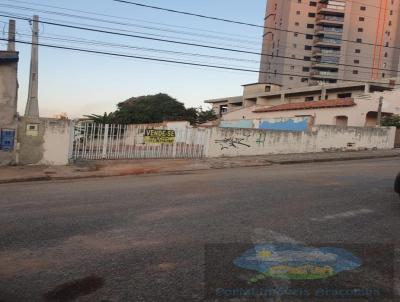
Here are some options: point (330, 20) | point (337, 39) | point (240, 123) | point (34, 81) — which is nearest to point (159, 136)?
point (34, 81)

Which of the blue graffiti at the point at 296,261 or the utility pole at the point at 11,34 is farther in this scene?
the utility pole at the point at 11,34

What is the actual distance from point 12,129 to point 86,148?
309 centimetres

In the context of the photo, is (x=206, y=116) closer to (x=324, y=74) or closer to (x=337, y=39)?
(x=324, y=74)

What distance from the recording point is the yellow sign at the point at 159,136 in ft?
62.5

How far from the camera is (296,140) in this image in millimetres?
23891

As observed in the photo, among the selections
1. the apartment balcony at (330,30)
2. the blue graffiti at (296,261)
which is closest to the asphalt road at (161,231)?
the blue graffiti at (296,261)

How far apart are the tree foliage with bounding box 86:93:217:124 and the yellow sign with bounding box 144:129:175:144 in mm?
44914

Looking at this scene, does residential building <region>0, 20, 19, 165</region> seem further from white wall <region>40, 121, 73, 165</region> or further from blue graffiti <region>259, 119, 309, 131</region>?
blue graffiti <region>259, 119, 309, 131</region>

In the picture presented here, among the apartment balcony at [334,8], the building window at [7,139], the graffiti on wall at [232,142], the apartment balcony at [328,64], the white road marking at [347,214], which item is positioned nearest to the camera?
the white road marking at [347,214]

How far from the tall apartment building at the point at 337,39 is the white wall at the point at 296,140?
67.2 m

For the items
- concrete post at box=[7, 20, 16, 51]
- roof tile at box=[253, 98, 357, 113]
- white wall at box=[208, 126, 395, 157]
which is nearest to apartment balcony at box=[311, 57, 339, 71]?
roof tile at box=[253, 98, 357, 113]

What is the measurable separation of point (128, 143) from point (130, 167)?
2575mm

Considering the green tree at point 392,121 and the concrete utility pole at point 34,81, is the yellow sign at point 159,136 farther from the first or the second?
the green tree at point 392,121

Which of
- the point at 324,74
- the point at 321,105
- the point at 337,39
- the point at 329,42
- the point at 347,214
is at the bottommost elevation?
the point at 347,214
